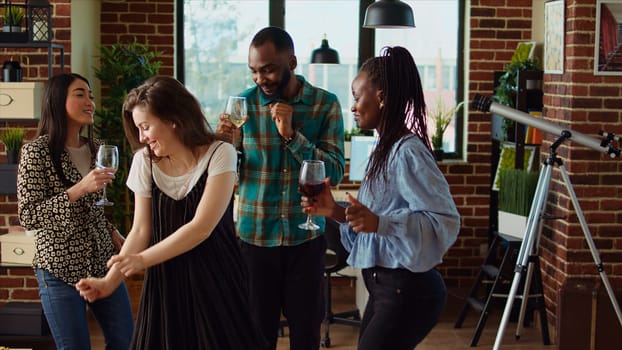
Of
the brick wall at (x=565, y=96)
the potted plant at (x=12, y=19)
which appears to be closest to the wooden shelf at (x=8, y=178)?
the brick wall at (x=565, y=96)

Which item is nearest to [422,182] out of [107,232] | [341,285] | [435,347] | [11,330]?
[107,232]

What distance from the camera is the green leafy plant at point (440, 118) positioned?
638 cm

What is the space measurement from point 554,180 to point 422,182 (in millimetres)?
3091

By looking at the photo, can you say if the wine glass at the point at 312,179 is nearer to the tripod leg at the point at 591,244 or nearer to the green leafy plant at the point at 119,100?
the tripod leg at the point at 591,244

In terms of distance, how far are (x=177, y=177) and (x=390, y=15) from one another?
2.47m

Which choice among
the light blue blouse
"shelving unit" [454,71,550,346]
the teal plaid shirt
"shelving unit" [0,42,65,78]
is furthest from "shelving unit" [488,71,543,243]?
the light blue blouse

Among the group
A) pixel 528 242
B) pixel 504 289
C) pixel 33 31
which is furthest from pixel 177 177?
pixel 504 289

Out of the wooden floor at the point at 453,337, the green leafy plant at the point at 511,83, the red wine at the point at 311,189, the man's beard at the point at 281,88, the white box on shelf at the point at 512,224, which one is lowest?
the wooden floor at the point at 453,337

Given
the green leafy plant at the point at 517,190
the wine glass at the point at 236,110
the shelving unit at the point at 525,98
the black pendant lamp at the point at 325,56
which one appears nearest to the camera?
the wine glass at the point at 236,110

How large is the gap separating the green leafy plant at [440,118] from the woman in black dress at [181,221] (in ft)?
12.8

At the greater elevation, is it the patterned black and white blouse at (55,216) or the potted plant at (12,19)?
the potted plant at (12,19)

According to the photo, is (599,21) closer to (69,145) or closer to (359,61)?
(359,61)

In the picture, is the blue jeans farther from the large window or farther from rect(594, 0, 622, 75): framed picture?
the large window

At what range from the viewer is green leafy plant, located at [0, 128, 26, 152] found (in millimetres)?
4871
